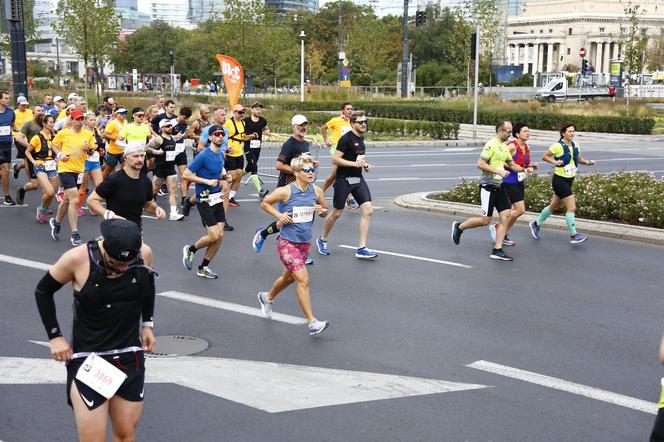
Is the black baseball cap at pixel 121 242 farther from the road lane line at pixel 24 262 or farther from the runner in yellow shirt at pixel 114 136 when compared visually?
the runner in yellow shirt at pixel 114 136

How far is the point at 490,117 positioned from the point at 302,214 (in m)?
36.9

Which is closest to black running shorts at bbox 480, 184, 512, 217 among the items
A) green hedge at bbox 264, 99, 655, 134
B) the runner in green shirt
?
the runner in green shirt

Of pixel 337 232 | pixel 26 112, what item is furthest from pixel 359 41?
pixel 337 232

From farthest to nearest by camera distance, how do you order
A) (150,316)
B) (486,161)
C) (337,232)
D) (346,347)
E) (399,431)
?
(337,232) < (486,161) < (346,347) < (399,431) < (150,316)

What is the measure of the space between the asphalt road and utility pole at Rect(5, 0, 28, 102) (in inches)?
458

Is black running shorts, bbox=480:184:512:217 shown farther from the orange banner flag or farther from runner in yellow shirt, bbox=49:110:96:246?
the orange banner flag

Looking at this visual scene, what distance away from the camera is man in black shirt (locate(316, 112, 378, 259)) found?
1223cm

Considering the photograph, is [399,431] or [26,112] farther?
[26,112]

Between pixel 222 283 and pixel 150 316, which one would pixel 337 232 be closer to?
pixel 222 283

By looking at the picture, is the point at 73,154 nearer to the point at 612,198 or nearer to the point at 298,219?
the point at 298,219

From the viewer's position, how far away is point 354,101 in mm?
54688

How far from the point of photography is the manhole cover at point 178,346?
7883mm

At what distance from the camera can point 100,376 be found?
4703mm

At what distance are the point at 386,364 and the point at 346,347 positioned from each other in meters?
0.60
